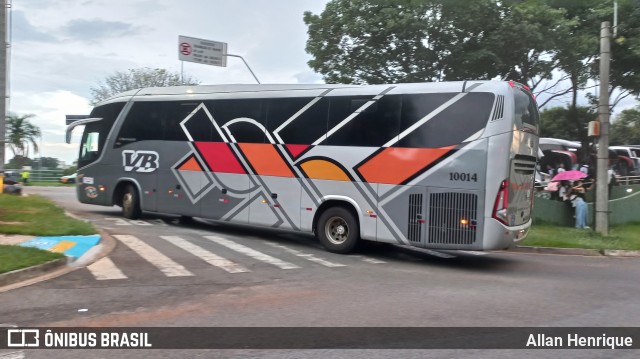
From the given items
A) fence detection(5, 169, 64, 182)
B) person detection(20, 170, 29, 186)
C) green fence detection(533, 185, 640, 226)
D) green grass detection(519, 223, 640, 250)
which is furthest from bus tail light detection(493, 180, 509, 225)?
fence detection(5, 169, 64, 182)

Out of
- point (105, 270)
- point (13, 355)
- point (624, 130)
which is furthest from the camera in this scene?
point (624, 130)

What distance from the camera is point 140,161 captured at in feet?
48.0

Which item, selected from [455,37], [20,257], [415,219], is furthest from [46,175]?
[415,219]

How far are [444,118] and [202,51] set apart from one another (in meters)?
18.8

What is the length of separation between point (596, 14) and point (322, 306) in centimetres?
1714

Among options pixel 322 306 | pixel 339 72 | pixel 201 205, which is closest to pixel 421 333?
pixel 322 306

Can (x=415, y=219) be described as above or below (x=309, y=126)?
below

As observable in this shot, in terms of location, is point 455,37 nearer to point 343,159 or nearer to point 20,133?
point 343,159

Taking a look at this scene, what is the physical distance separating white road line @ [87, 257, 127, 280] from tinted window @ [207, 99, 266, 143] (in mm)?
4505

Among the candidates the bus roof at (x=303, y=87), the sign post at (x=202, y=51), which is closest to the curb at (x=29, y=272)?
the bus roof at (x=303, y=87)

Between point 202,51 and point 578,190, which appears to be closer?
point 578,190

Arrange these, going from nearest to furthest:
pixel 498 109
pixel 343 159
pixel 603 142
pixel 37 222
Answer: pixel 498 109, pixel 343 159, pixel 37 222, pixel 603 142

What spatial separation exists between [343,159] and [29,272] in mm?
5971

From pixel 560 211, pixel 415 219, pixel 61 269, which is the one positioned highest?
pixel 415 219
